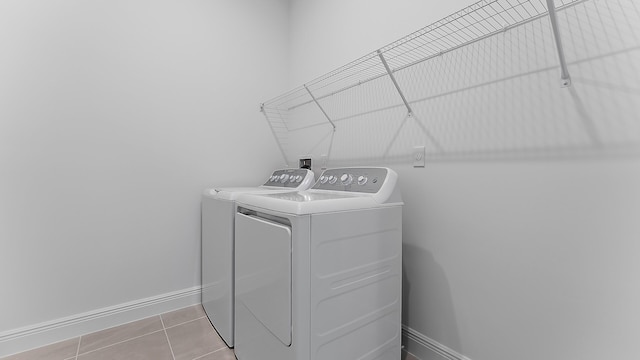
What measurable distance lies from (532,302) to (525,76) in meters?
0.90

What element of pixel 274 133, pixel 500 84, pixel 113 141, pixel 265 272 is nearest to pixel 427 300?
pixel 265 272

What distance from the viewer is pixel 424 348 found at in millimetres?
1412

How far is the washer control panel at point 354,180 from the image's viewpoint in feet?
4.36

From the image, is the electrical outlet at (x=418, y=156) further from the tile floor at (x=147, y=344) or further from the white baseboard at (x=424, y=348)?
the tile floor at (x=147, y=344)

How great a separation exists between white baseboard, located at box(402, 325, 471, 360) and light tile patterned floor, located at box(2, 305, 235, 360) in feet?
3.19

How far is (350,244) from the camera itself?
1.11m

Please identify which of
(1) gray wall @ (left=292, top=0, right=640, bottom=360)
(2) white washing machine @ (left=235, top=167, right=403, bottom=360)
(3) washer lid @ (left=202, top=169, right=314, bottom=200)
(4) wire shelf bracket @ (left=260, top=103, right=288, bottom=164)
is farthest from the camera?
(4) wire shelf bracket @ (left=260, top=103, right=288, bottom=164)

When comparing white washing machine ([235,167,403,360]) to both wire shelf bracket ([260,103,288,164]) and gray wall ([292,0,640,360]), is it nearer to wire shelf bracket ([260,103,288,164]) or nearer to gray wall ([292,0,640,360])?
gray wall ([292,0,640,360])

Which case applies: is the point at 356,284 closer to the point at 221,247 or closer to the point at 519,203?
the point at 519,203

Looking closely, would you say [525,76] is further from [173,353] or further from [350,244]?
[173,353]

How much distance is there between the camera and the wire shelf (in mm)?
888

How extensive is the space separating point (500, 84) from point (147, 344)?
228 cm

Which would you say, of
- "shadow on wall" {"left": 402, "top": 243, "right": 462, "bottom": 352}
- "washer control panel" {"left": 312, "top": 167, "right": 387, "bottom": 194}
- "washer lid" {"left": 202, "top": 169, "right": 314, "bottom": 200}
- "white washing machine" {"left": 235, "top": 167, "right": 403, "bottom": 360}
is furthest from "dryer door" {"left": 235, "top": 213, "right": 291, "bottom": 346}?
"shadow on wall" {"left": 402, "top": 243, "right": 462, "bottom": 352}

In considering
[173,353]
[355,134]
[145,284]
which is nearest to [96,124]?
[145,284]
